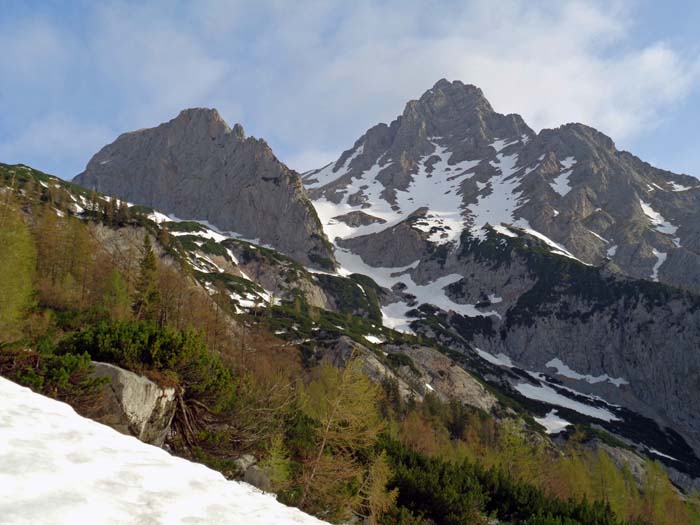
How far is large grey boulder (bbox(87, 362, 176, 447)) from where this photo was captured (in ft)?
44.9

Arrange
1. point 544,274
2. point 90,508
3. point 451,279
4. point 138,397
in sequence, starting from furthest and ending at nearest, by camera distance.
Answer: point 451,279, point 544,274, point 138,397, point 90,508

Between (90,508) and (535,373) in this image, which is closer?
(90,508)

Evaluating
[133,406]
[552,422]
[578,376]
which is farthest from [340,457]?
[578,376]

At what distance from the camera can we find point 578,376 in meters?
147

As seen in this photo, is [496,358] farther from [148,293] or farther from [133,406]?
[133,406]

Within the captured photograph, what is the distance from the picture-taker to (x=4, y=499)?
4.54 metres

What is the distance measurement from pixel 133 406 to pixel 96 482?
9.35 meters

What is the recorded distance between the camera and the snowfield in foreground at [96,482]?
189 inches

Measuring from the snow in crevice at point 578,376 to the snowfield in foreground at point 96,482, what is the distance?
159956mm

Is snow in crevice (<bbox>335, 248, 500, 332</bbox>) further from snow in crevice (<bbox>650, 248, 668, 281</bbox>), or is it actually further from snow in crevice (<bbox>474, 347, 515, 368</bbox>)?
snow in crevice (<bbox>650, 248, 668, 281</bbox>)

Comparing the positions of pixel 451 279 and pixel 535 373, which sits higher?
pixel 451 279

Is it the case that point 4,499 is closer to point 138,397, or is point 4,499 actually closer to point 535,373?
point 138,397

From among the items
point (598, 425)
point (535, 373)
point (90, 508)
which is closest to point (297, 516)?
point (90, 508)

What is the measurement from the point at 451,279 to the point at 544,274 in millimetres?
36583
